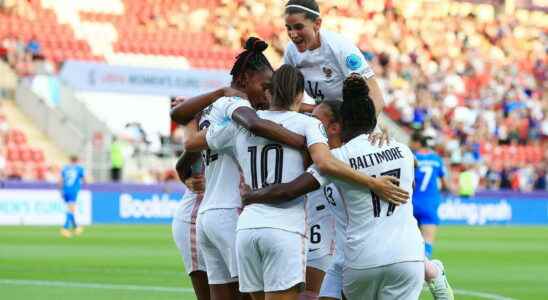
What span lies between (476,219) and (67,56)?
13443mm

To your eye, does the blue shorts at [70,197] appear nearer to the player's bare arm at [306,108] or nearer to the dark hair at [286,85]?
the player's bare arm at [306,108]

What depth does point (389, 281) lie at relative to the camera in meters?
7.52

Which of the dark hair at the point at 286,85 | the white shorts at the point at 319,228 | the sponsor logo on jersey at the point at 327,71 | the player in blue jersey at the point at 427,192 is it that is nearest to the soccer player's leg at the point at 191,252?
→ the white shorts at the point at 319,228

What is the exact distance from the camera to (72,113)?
118 feet

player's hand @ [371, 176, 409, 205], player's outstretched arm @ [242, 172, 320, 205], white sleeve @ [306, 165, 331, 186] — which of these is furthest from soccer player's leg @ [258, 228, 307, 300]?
player's hand @ [371, 176, 409, 205]

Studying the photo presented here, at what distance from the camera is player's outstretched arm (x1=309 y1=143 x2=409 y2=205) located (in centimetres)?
741

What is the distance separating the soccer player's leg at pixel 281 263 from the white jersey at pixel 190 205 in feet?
6.14

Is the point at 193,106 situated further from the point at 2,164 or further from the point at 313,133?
the point at 2,164

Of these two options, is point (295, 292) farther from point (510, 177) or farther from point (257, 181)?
point (510, 177)

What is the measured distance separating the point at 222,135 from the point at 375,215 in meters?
1.25

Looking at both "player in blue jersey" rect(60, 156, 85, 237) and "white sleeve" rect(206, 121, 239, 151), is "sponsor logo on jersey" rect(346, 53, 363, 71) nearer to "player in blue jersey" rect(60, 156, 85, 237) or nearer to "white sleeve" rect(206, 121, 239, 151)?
A: "white sleeve" rect(206, 121, 239, 151)

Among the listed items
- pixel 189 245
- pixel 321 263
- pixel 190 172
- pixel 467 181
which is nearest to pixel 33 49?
pixel 467 181

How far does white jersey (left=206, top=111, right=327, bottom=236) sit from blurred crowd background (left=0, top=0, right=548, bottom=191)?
83.7ft

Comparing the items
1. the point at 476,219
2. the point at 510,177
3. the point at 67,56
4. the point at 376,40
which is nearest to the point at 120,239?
the point at 67,56
